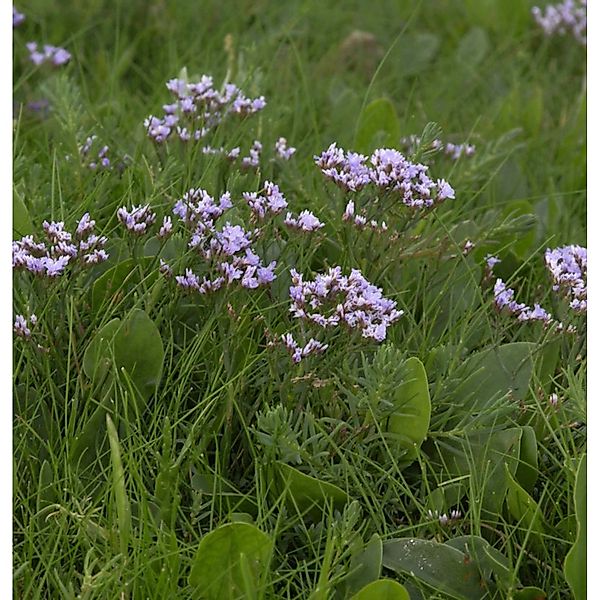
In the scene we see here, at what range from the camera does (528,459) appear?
196 cm

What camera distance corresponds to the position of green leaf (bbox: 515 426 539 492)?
6.41 ft

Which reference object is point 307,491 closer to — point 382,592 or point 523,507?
point 382,592

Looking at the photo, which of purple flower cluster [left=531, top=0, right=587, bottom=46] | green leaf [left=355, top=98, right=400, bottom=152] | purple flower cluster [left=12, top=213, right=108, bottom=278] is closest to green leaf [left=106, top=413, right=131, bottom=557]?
purple flower cluster [left=12, top=213, right=108, bottom=278]

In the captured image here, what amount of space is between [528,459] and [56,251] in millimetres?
957

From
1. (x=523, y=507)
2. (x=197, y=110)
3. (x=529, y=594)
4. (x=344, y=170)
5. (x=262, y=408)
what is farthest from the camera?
(x=197, y=110)

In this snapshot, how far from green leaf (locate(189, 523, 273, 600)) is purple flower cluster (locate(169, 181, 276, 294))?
1.57 ft

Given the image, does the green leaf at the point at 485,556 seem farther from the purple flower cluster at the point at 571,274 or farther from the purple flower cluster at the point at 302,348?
the purple flower cluster at the point at 571,274

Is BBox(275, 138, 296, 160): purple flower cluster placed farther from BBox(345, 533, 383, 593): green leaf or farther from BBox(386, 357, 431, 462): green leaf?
BBox(345, 533, 383, 593): green leaf

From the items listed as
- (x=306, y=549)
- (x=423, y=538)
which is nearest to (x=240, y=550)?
(x=306, y=549)

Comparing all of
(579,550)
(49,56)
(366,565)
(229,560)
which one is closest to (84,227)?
(229,560)

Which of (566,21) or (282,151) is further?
(566,21)

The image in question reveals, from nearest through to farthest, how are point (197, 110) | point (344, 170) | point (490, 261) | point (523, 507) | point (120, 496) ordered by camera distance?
1. point (120, 496)
2. point (523, 507)
3. point (344, 170)
4. point (490, 261)
5. point (197, 110)

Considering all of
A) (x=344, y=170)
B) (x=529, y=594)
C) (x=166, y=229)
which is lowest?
(x=529, y=594)

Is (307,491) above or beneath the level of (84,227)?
beneath
